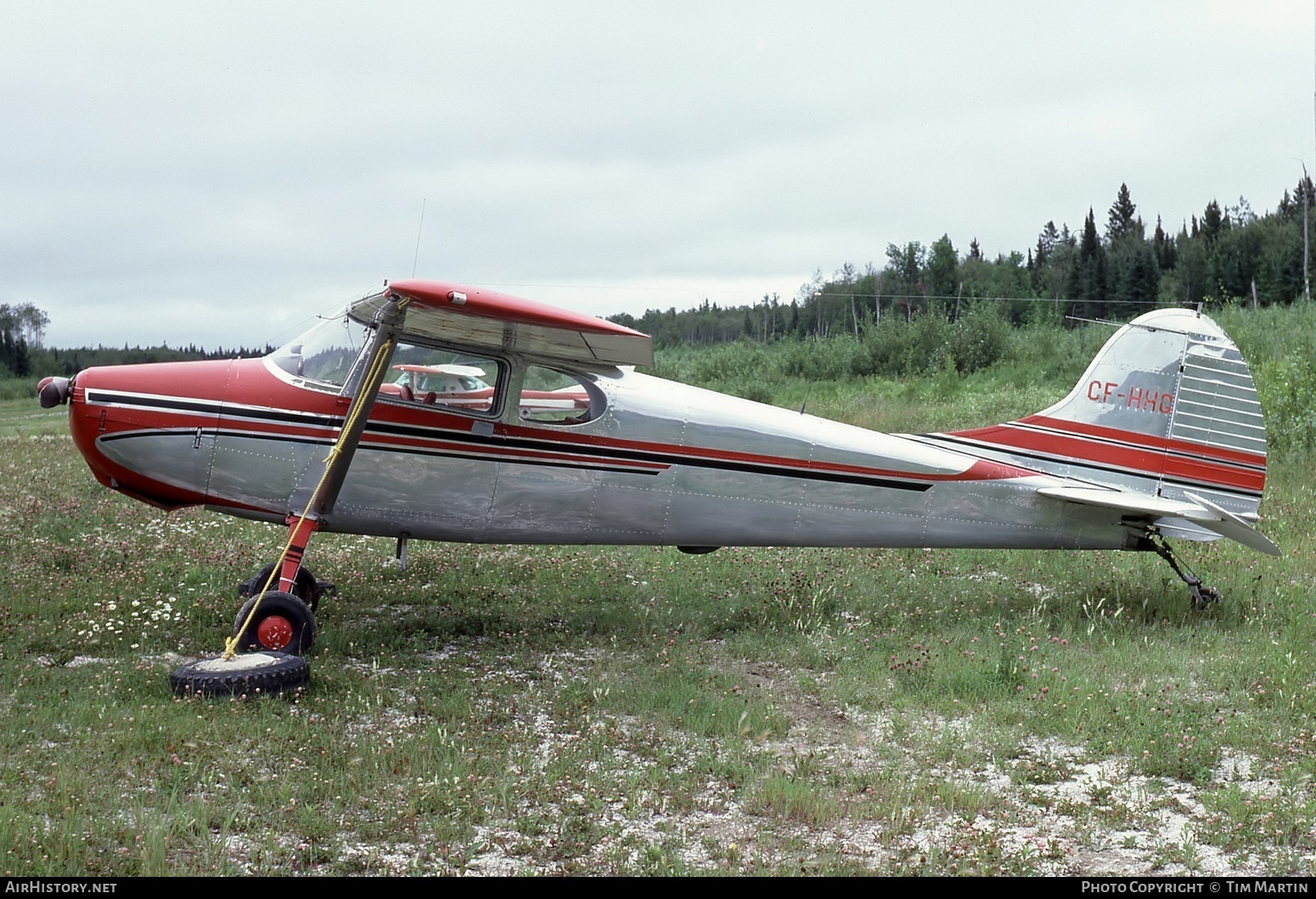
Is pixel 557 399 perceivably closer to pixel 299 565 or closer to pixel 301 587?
pixel 299 565

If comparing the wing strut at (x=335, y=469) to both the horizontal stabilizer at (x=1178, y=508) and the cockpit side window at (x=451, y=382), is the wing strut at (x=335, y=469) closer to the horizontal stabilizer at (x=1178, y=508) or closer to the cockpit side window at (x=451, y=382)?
the cockpit side window at (x=451, y=382)

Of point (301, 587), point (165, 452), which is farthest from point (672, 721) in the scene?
point (165, 452)

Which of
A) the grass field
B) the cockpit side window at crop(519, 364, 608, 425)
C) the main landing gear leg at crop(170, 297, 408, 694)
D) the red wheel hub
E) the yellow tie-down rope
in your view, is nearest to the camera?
the grass field

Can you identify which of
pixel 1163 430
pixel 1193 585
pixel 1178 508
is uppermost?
pixel 1163 430

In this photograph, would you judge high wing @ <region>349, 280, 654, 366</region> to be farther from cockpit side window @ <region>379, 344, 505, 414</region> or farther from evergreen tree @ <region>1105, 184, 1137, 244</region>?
evergreen tree @ <region>1105, 184, 1137, 244</region>

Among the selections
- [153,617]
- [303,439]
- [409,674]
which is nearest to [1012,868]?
[409,674]

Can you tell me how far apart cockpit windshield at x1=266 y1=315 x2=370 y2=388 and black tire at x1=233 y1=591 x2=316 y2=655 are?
1.58 m

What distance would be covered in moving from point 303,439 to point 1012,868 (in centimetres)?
526

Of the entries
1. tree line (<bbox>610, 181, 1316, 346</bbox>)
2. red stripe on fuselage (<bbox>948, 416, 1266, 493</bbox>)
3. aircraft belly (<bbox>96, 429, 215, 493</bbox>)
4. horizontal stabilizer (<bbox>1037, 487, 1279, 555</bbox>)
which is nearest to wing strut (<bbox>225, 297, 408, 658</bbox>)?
aircraft belly (<bbox>96, 429, 215, 493</bbox>)

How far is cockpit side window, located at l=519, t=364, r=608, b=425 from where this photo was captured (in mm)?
7168

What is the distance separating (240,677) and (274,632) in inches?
29.6

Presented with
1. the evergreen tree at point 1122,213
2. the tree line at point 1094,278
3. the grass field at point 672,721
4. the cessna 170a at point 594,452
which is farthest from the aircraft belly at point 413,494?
the evergreen tree at point 1122,213

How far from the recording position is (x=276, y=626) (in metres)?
6.36

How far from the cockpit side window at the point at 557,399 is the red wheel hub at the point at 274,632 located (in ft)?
7.13
